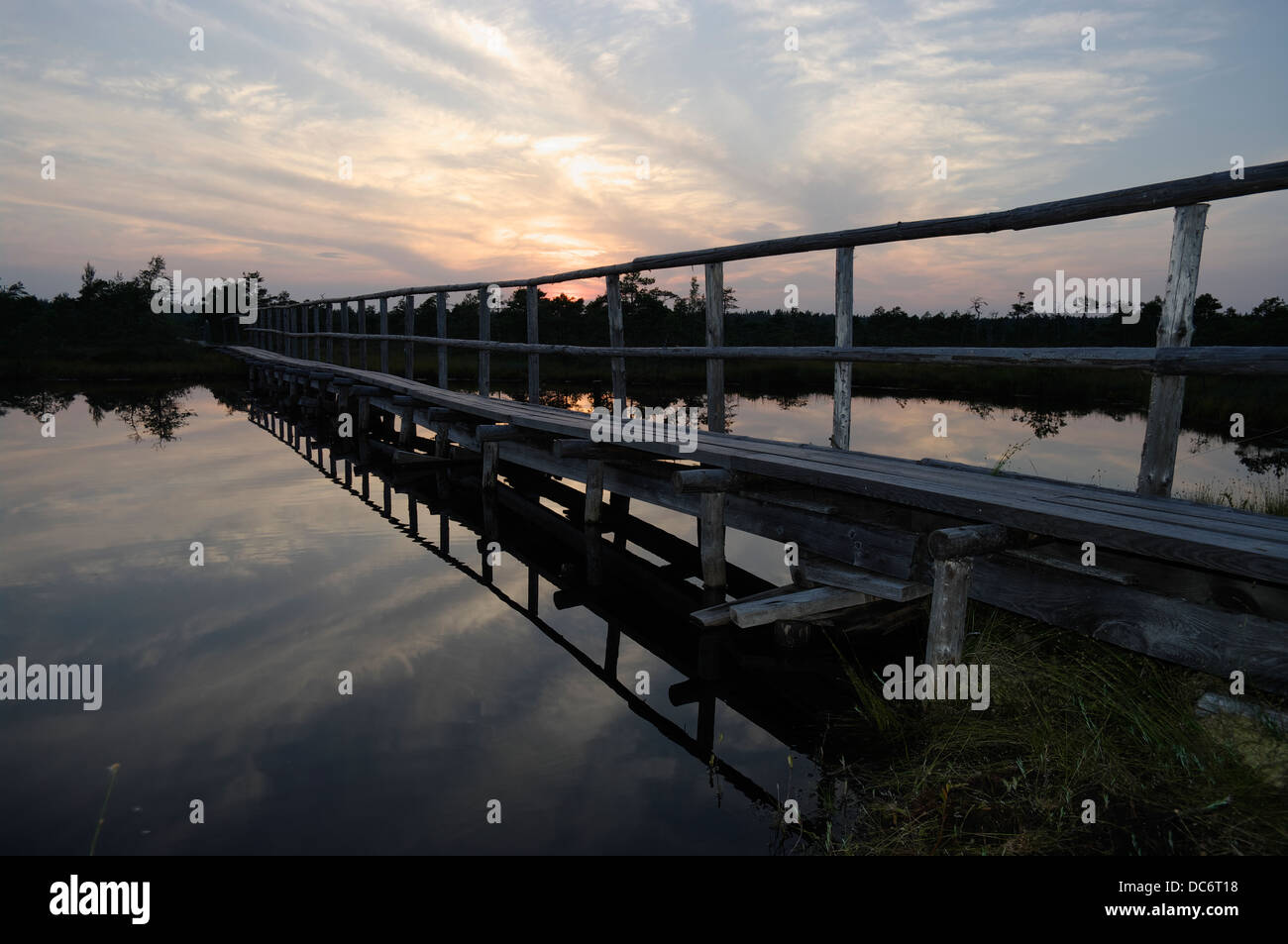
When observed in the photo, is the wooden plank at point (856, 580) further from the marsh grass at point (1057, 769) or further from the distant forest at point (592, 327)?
the distant forest at point (592, 327)

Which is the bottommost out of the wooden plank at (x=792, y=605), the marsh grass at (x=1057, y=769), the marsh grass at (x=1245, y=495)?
the marsh grass at (x=1057, y=769)

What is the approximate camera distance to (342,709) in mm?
4480

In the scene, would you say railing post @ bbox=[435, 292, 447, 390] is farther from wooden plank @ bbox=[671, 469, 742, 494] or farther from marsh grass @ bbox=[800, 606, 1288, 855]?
marsh grass @ bbox=[800, 606, 1288, 855]

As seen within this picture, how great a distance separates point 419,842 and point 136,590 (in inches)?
189

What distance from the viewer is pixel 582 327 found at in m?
45.4

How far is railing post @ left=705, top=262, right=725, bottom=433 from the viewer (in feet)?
21.7

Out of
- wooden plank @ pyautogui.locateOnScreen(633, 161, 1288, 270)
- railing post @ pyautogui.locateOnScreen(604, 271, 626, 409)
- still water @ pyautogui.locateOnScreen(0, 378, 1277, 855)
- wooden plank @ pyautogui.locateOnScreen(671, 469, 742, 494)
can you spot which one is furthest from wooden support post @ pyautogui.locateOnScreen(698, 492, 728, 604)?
railing post @ pyautogui.locateOnScreen(604, 271, 626, 409)

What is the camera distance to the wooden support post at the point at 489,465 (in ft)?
32.4

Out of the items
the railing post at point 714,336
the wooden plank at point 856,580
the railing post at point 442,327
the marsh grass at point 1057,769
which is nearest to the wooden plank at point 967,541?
the marsh grass at point 1057,769

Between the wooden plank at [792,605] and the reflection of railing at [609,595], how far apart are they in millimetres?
406

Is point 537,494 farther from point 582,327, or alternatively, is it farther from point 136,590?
point 582,327

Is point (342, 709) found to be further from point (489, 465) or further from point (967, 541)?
point (489, 465)

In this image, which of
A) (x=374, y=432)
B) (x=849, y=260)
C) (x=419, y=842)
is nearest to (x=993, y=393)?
(x=374, y=432)

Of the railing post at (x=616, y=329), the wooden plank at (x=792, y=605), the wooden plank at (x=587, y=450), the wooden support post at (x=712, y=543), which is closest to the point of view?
the wooden plank at (x=792, y=605)
